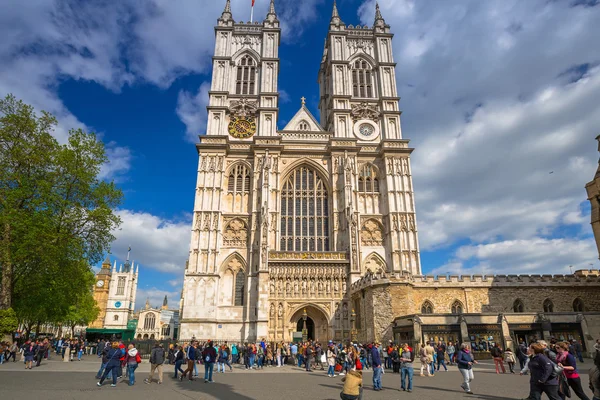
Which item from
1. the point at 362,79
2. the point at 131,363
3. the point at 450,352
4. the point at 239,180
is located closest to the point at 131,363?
the point at 131,363

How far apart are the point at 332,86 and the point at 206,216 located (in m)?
19.0

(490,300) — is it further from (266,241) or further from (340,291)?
(266,241)

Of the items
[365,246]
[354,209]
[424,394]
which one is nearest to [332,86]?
[354,209]

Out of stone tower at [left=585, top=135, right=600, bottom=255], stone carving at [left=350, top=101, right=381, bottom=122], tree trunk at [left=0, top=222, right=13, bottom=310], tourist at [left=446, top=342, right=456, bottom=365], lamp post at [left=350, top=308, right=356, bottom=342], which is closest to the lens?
tree trunk at [left=0, top=222, right=13, bottom=310]

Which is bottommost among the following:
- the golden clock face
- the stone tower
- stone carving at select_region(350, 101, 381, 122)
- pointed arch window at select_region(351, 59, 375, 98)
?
the stone tower

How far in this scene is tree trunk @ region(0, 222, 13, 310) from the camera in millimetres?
19781

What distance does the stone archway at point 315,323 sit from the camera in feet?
100

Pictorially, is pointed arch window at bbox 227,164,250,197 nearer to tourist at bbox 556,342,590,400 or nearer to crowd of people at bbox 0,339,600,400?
crowd of people at bbox 0,339,600,400

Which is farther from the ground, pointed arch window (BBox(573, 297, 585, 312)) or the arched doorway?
pointed arch window (BBox(573, 297, 585, 312))

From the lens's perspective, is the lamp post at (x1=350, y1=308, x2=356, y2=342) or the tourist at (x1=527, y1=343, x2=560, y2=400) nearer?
the tourist at (x1=527, y1=343, x2=560, y2=400)

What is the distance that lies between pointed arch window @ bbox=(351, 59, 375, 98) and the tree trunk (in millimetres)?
32762

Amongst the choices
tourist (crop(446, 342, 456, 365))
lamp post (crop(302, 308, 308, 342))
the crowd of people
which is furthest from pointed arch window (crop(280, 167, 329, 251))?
tourist (crop(446, 342, 456, 365))

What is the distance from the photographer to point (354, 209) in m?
34.5

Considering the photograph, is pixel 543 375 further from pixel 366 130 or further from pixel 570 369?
pixel 366 130
